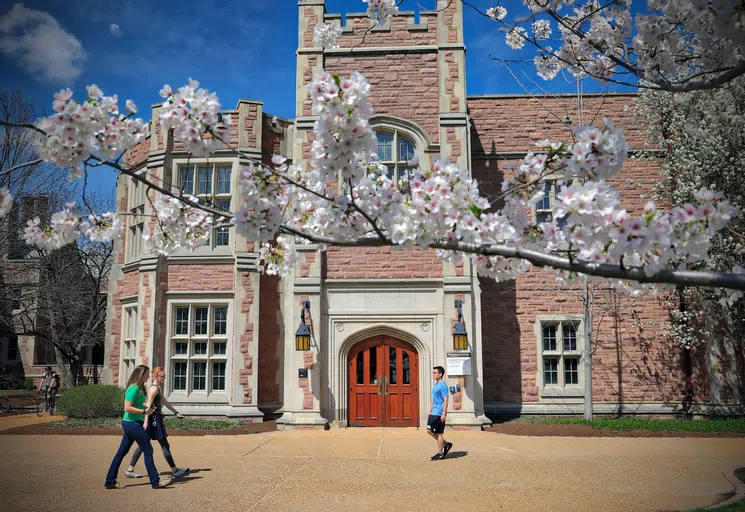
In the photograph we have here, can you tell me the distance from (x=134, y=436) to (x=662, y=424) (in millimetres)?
10772

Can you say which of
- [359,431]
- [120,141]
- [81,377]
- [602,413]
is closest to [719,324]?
[602,413]

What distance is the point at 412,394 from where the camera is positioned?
13727 mm

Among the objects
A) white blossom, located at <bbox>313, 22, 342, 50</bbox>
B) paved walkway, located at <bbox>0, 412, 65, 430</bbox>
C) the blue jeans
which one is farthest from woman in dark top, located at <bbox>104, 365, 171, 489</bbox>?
paved walkway, located at <bbox>0, 412, 65, 430</bbox>

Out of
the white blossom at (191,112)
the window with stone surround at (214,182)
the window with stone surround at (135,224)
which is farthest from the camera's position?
the window with stone surround at (135,224)

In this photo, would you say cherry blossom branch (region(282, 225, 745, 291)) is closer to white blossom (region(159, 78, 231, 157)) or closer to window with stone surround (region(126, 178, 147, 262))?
white blossom (region(159, 78, 231, 157))

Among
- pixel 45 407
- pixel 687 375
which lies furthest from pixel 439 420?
pixel 45 407

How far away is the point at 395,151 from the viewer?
46.7 ft

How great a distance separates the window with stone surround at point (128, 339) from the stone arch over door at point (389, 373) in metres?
5.99

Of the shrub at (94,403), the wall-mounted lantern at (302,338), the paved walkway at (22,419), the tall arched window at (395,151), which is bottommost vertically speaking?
the paved walkway at (22,419)

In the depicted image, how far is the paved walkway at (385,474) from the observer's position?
22.0ft

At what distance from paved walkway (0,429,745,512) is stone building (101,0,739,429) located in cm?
236

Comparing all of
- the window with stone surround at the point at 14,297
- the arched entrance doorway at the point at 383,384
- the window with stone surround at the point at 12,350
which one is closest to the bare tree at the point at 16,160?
the window with stone surround at the point at 14,297

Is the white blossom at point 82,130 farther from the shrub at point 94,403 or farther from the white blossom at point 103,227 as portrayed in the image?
the shrub at point 94,403

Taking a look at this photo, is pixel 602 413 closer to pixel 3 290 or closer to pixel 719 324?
pixel 719 324
